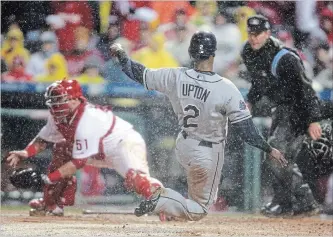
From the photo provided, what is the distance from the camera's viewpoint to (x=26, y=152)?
7324mm

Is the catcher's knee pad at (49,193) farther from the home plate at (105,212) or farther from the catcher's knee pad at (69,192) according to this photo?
the home plate at (105,212)

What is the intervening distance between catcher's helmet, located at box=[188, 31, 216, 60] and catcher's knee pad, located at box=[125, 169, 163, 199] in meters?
1.35

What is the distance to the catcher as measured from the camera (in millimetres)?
6961

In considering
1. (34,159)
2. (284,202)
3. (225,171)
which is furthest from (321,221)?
(34,159)

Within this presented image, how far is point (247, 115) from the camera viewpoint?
5.79 meters

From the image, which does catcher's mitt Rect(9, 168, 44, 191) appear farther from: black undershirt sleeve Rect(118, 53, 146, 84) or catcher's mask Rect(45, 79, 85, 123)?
black undershirt sleeve Rect(118, 53, 146, 84)

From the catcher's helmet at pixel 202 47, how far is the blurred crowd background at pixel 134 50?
193 centimetres

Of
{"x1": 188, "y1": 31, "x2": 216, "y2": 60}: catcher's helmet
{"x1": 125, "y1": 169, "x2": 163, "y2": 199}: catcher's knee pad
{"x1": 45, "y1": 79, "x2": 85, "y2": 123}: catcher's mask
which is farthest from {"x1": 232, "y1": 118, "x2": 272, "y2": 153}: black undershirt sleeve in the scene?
{"x1": 45, "y1": 79, "x2": 85, "y2": 123}: catcher's mask

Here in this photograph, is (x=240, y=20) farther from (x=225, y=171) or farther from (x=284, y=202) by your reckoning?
(x=284, y=202)

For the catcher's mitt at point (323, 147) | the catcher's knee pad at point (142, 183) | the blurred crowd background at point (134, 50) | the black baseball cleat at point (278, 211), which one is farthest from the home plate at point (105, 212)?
the catcher's mitt at point (323, 147)

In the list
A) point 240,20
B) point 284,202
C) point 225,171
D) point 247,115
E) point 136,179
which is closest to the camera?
point 247,115

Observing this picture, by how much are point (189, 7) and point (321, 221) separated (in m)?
2.93

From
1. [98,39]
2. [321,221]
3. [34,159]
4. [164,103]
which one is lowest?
[321,221]

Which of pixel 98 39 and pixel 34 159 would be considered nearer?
pixel 34 159
